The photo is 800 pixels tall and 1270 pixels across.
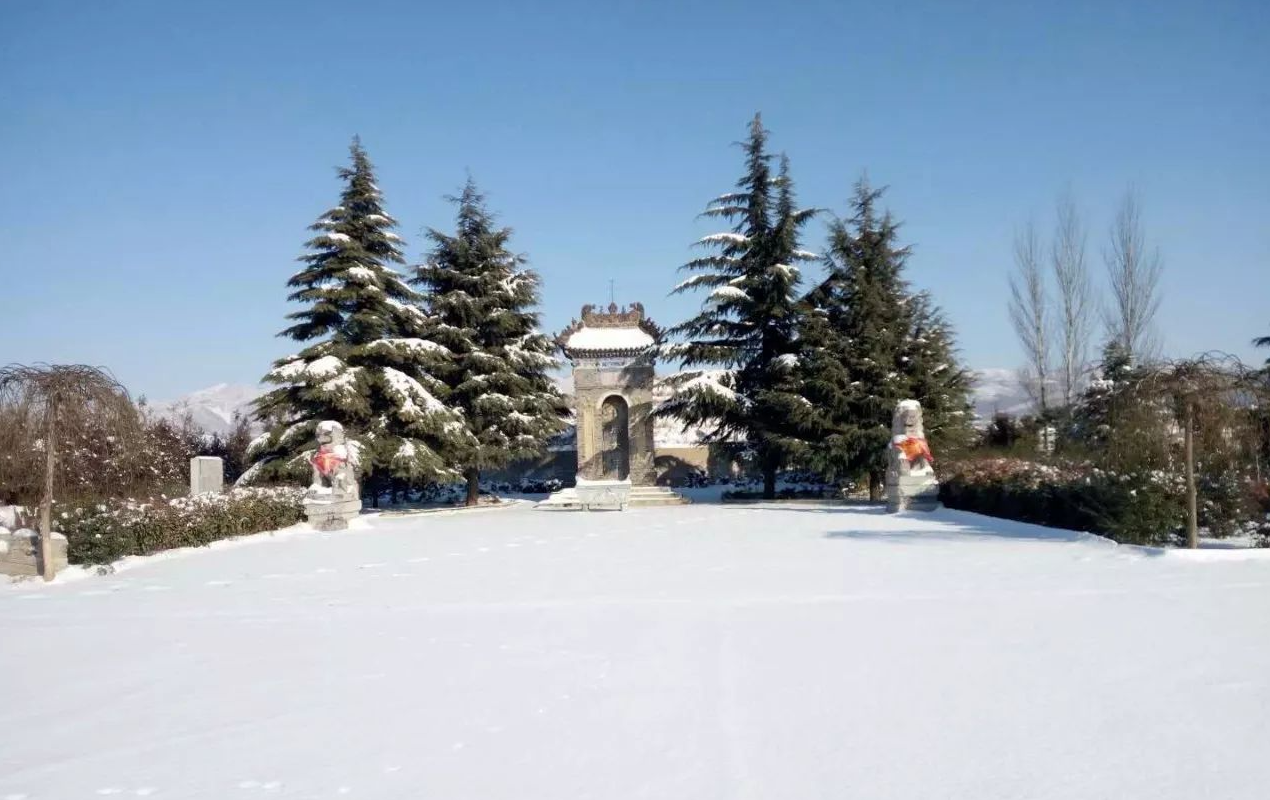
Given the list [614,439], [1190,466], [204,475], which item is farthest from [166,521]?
[614,439]

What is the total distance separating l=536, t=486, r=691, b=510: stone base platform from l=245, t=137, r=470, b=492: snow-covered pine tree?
104 inches

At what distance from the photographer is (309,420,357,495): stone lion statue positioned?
15.7 m

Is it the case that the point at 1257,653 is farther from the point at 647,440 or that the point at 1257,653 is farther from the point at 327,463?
the point at 647,440

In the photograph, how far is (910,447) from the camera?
16.4m

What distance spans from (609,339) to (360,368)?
34.9 ft

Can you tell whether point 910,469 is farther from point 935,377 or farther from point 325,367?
point 325,367

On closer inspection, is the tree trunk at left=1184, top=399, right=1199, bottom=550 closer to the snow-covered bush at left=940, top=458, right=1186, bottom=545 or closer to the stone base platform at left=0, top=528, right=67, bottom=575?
the snow-covered bush at left=940, top=458, right=1186, bottom=545

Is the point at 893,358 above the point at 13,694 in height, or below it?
above

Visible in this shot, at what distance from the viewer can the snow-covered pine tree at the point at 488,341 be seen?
72.0 feet

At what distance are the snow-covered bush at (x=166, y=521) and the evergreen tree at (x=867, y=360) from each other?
12.0 metres

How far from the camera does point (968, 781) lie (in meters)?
3.46

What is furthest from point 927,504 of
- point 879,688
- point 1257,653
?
point 879,688

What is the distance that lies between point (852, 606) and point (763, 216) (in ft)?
55.0

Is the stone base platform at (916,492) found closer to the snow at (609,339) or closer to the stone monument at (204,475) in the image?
the snow at (609,339)
